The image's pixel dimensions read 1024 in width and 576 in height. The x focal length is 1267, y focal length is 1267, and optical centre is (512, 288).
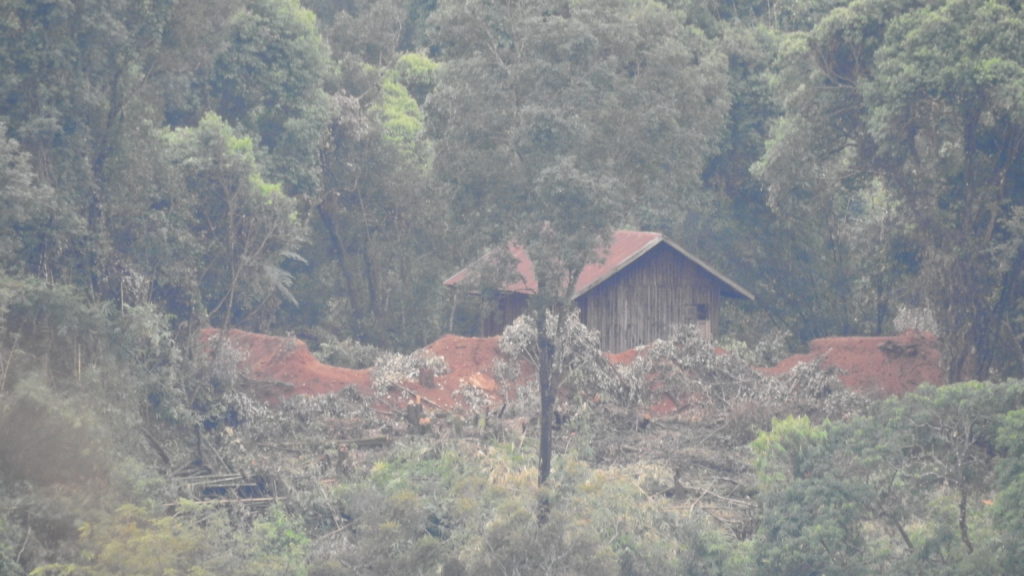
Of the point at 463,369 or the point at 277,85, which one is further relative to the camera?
the point at 277,85

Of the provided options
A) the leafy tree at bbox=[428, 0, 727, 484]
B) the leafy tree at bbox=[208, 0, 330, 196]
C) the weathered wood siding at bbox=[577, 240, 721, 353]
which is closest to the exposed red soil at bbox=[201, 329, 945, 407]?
the weathered wood siding at bbox=[577, 240, 721, 353]

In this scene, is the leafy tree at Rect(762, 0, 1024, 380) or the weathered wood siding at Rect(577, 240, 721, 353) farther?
the weathered wood siding at Rect(577, 240, 721, 353)

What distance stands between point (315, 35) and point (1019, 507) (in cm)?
2260

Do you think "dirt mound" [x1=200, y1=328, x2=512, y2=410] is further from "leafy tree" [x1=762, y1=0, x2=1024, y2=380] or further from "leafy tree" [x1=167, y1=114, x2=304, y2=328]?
"leafy tree" [x1=762, y1=0, x2=1024, y2=380]

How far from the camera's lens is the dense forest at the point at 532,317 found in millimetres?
13172

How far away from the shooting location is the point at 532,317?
16234mm

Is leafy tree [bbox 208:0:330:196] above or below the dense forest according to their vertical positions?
above

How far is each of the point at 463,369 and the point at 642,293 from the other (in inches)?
216

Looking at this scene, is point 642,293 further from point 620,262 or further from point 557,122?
point 557,122

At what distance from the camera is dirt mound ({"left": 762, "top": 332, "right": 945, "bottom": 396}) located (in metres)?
24.2

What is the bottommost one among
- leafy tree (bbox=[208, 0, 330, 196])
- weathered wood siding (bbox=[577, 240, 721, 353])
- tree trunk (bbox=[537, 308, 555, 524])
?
tree trunk (bbox=[537, 308, 555, 524])

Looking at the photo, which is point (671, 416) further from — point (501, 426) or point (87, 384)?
point (87, 384)

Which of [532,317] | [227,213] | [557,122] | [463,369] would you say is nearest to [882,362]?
[463,369]

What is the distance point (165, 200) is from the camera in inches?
797
